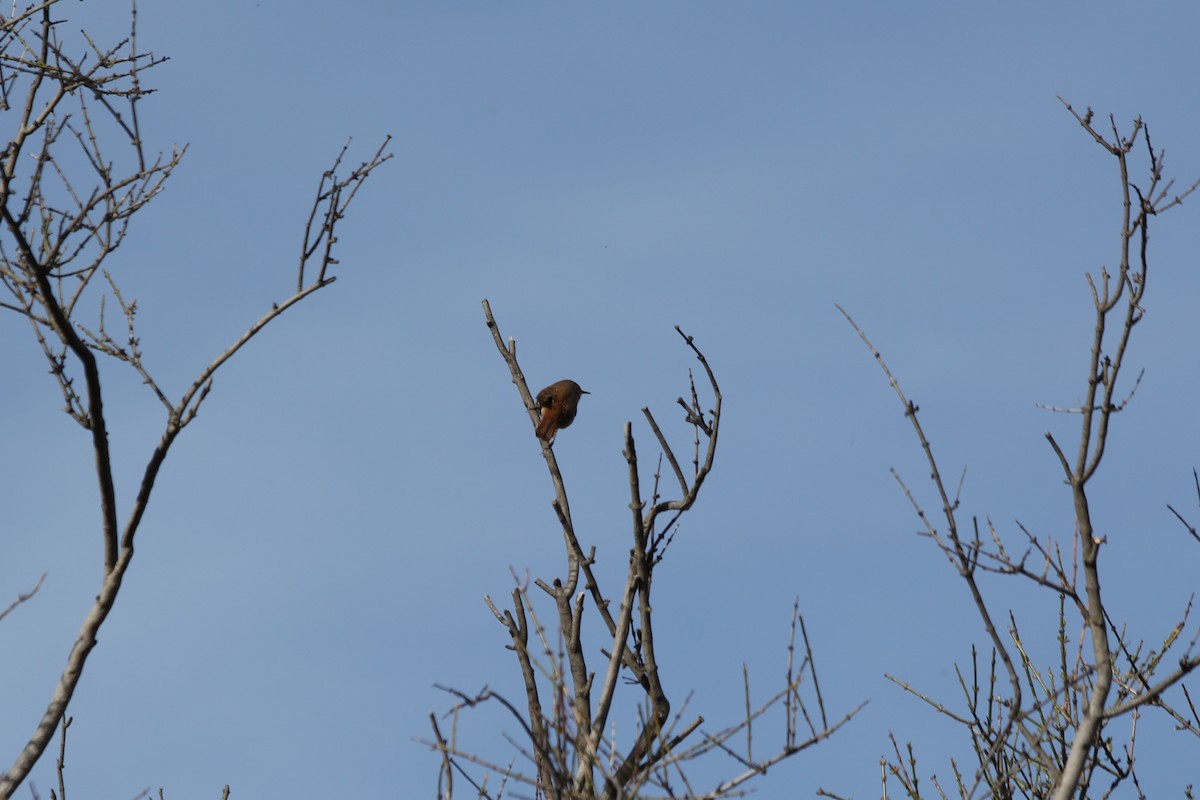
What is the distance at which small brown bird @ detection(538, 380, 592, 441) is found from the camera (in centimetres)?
1094

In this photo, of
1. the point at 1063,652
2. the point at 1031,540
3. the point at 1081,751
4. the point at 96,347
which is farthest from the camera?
the point at 1063,652

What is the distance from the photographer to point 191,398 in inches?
195

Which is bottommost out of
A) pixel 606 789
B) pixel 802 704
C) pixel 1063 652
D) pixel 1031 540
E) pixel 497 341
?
pixel 606 789

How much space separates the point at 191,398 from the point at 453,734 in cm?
157

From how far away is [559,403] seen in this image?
37.2ft

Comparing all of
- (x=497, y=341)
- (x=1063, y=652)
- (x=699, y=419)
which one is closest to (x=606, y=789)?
(x=699, y=419)

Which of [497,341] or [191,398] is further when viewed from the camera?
[497,341]

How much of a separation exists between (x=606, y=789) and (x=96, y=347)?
2.84 meters

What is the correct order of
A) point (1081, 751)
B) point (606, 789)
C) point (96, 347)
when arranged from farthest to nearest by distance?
point (96, 347)
point (606, 789)
point (1081, 751)

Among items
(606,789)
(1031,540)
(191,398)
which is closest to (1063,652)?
(1031,540)

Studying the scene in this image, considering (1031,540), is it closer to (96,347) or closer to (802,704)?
(802,704)

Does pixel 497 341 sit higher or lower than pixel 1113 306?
higher

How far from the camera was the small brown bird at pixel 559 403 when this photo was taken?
1094 centimetres

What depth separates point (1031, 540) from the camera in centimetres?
483
